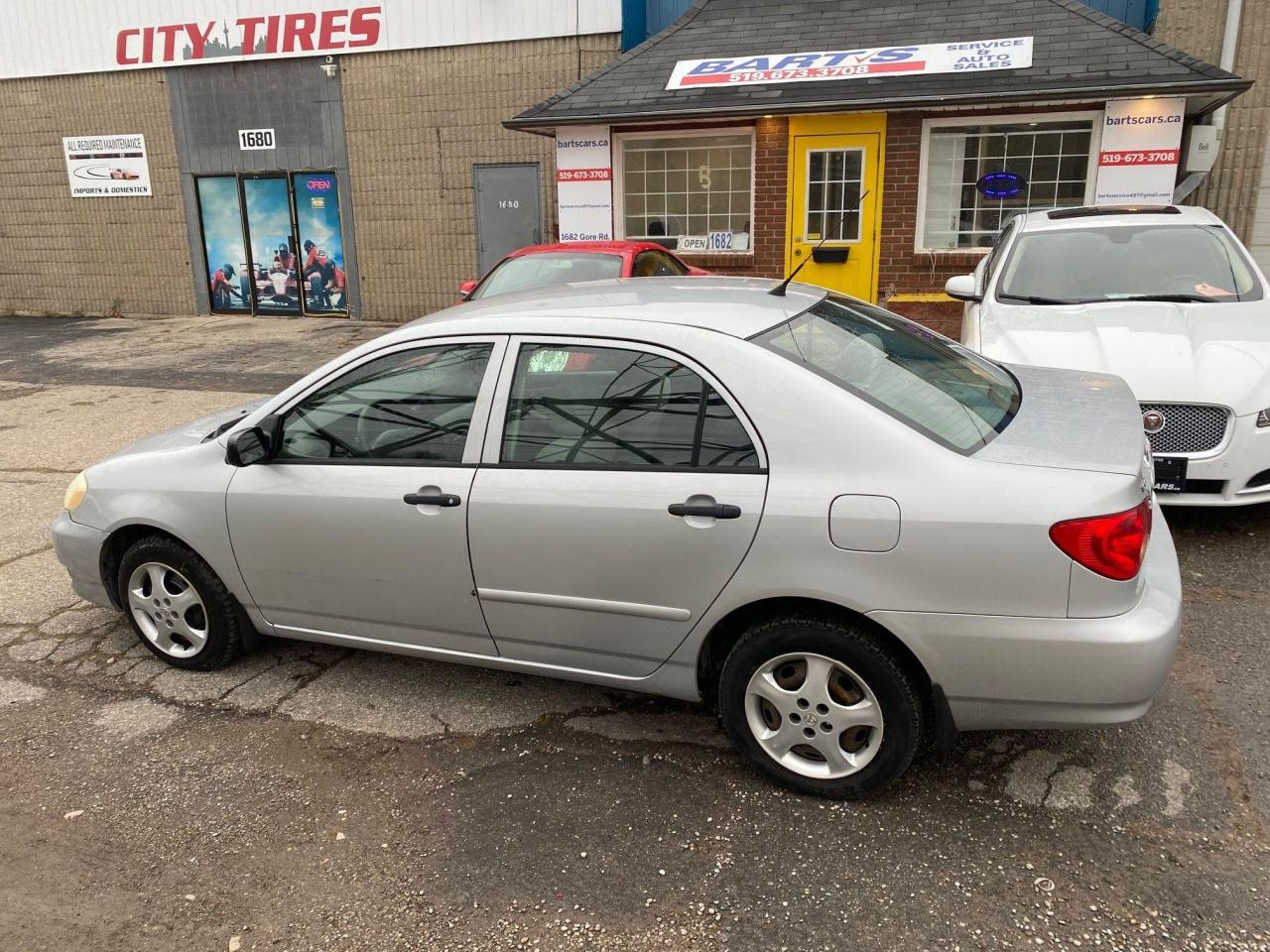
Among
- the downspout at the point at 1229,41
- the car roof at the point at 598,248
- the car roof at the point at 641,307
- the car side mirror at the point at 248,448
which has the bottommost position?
the car side mirror at the point at 248,448

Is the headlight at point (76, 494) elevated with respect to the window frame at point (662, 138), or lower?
lower

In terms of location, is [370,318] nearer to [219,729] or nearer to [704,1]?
[704,1]

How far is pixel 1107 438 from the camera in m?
2.98

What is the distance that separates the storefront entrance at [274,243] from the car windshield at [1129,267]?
1158 cm

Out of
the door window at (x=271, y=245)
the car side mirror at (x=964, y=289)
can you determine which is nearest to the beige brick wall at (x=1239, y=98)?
the car side mirror at (x=964, y=289)

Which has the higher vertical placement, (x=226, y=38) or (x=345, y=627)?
Result: (x=226, y=38)

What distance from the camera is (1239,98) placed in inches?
408

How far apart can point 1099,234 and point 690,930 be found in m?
5.57

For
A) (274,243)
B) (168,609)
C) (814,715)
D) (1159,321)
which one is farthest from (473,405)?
(274,243)

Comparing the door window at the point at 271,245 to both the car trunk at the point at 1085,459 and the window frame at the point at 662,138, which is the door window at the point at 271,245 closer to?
the window frame at the point at 662,138

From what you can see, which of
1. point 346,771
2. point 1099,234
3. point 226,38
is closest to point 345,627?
point 346,771

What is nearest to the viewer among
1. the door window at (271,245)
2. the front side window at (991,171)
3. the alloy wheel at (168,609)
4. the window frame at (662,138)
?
the alloy wheel at (168,609)

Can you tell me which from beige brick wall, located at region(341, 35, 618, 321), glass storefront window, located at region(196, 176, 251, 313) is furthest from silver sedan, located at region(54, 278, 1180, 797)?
glass storefront window, located at region(196, 176, 251, 313)

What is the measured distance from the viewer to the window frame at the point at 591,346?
2936mm
